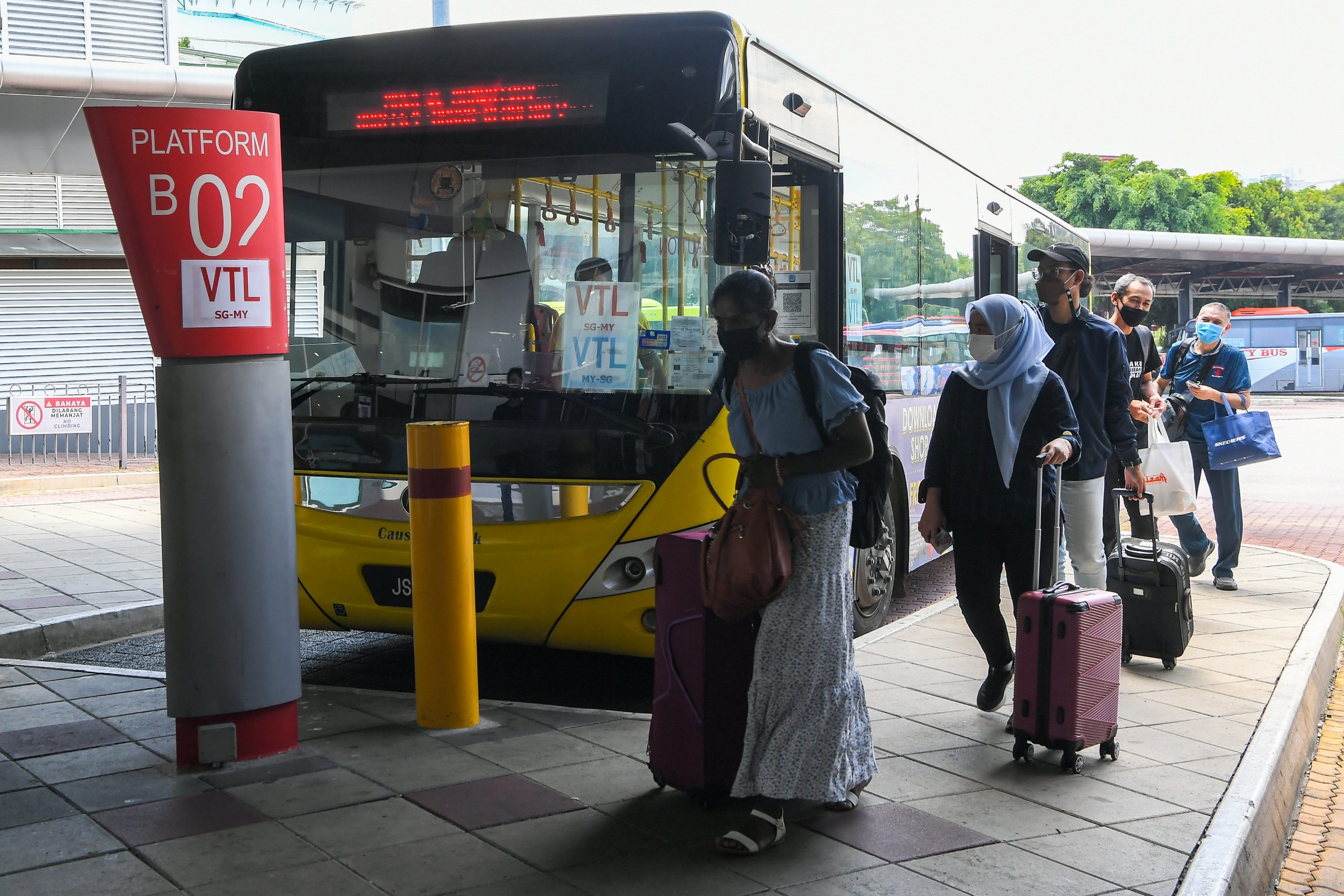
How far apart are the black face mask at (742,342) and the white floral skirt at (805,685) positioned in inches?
21.6

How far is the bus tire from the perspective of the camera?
7.29 m

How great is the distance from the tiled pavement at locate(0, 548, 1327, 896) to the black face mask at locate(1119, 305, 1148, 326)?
279 cm

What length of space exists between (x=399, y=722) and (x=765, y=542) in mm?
2221

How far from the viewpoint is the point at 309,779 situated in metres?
4.67

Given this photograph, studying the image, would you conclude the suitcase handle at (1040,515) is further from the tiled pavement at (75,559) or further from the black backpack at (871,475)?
the tiled pavement at (75,559)

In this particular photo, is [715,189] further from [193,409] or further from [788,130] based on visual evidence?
[193,409]

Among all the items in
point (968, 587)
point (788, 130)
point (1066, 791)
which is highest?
point (788, 130)

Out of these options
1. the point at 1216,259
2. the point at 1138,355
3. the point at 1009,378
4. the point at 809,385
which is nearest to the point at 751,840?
the point at 809,385

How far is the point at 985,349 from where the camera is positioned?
5160 mm

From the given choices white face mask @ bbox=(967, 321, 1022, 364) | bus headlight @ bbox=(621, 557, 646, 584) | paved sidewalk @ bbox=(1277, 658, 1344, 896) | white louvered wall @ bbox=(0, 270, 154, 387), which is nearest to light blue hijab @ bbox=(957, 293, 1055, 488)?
white face mask @ bbox=(967, 321, 1022, 364)

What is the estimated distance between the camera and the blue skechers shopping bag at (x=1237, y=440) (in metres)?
8.51

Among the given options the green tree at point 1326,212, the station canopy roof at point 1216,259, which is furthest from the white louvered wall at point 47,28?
the green tree at point 1326,212

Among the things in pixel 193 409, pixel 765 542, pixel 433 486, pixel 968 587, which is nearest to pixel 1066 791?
pixel 968 587

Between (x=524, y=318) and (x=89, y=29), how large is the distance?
767 inches
